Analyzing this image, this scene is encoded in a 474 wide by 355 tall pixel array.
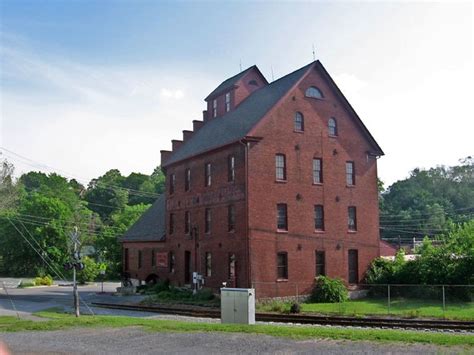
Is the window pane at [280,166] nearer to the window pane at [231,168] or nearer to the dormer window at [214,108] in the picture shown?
the window pane at [231,168]

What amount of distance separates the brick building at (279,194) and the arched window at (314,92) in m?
0.06

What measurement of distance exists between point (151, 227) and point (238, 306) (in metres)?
25.6

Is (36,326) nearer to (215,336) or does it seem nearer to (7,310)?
(215,336)

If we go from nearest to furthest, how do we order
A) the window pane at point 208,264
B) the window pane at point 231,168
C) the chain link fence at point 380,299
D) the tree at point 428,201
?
the chain link fence at point 380,299, the window pane at point 231,168, the window pane at point 208,264, the tree at point 428,201

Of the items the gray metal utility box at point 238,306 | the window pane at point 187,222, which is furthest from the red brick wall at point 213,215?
the gray metal utility box at point 238,306

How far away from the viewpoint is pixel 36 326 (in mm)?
19766

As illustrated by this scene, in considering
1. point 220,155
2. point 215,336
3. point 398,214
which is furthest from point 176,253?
point 398,214

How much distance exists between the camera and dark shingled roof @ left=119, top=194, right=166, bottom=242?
43719 mm

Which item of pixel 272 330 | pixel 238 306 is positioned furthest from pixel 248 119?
pixel 272 330

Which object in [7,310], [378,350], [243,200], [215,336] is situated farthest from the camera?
[243,200]

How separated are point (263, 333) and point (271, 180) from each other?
16.9 meters

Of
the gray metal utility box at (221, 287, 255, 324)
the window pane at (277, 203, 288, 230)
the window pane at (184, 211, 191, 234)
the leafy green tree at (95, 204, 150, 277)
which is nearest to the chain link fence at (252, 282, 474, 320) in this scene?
the window pane at (277, 203, 288, 230)

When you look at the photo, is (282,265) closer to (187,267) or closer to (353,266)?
(353,266)

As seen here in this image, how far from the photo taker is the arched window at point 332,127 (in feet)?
119
